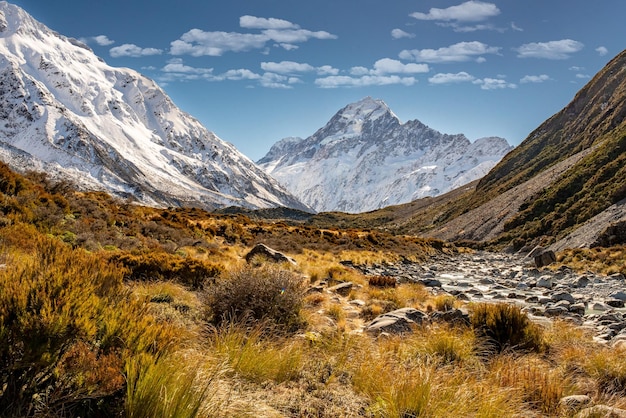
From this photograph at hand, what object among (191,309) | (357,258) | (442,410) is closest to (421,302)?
(191,309)

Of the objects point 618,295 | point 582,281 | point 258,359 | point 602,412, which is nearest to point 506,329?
point 602,412

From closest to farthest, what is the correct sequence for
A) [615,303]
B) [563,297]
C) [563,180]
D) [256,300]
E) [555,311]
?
[256,300]
[555,311]
[615,303]
[563,297]
[563,180]

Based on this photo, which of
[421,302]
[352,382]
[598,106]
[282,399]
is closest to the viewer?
[282,399]

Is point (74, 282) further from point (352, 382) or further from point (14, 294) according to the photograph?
point (352, 382)

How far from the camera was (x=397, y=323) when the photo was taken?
7.73m

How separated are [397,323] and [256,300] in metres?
2.59

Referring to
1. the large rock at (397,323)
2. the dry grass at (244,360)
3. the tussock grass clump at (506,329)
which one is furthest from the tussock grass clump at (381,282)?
the tussock grass clump at (506,329)

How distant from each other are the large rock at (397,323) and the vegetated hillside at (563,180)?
1011 inches

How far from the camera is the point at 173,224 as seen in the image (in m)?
23.7

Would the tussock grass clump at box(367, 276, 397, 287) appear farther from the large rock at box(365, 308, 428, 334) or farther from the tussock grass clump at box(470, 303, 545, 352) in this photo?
the tussock grass clump at box(470, 303, 545, 352)

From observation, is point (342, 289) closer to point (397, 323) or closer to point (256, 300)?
point (397, 323)

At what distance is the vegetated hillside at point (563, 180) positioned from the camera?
39.9 m

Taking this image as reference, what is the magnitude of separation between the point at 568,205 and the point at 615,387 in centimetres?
4616

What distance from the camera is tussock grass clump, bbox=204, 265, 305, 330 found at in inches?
277
